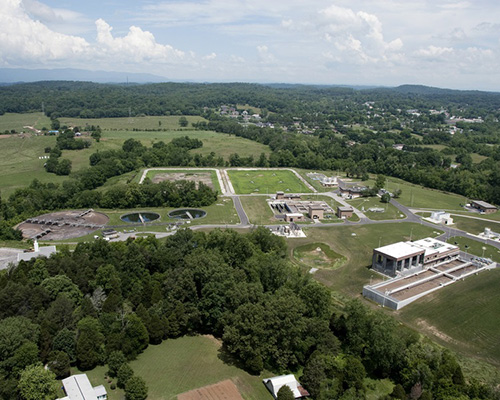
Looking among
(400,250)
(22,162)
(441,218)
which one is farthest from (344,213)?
(22,162)

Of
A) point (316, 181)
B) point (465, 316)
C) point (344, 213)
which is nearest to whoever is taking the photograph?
point (465, 316)

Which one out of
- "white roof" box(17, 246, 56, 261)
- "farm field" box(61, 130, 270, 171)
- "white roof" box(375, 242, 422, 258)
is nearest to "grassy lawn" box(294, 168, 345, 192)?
"farm field" box(61, 130, 270, 171)

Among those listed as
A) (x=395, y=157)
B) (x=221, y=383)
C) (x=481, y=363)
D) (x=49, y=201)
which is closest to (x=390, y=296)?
(x=481, y=363)

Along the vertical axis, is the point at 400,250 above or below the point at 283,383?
above

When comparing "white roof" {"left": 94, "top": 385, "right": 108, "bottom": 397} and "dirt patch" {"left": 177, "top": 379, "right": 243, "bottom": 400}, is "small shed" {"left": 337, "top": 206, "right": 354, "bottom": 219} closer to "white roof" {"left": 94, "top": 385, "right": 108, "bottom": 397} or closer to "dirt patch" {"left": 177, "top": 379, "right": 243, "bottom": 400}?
"dirt patch" {"left": 177, "top": 379, "right": 243, "bottom": 400}

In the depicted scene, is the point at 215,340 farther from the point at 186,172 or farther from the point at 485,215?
the point at 186,172

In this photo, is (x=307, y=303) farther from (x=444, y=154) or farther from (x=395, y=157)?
(x=444, y=154)

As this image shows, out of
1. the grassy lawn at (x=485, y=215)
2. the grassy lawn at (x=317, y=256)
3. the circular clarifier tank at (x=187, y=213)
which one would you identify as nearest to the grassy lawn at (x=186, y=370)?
the grassy lawn at (x=317, y=256)
